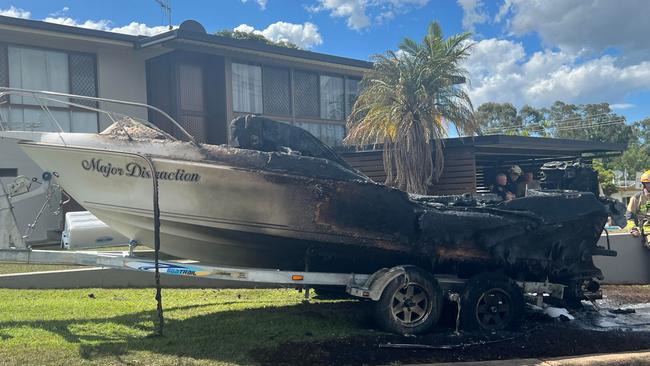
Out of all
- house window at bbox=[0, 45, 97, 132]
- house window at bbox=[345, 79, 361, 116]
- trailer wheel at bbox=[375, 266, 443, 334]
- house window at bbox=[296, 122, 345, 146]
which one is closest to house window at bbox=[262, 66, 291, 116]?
house window at bbox=[296, 122, 345, 146]

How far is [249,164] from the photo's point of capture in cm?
595

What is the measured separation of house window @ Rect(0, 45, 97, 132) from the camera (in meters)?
13.1

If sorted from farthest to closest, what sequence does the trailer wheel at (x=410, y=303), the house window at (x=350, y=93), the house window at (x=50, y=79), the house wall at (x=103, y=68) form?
the house window at (x=350, y=93)
the house window at (x=50, y=79)
the house wall at (x=103, y=68)
the trailer wheel at (x=410, y=303)

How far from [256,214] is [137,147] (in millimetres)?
1456

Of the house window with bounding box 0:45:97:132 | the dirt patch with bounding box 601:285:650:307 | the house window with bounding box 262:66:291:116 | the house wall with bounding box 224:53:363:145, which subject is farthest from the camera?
the house window with bounding box 262:66:291:116

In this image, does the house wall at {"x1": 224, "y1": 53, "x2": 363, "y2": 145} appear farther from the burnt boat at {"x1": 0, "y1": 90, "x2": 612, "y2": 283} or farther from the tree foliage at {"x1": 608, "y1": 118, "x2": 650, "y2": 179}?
the tree foliage at {"x1": 608, "y1": 118, "x2": 650, "y2": 179}

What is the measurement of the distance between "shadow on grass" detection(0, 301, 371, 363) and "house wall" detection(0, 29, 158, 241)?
7335 millimetres

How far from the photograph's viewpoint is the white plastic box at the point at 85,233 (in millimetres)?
7625

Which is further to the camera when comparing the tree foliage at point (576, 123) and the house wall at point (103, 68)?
the tree foliage at point (576, 123)

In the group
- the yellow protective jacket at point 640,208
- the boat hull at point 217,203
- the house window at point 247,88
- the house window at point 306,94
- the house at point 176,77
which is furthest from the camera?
the house window at point 306,94

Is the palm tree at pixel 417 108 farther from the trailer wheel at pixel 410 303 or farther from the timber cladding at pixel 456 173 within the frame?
the trailer wheel at pixel 410 303

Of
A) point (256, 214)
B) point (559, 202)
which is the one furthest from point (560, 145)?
point (256, 214)

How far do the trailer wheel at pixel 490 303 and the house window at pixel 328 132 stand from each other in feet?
39.2

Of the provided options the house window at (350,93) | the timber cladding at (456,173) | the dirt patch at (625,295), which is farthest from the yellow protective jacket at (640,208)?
the house window at (350,93)
